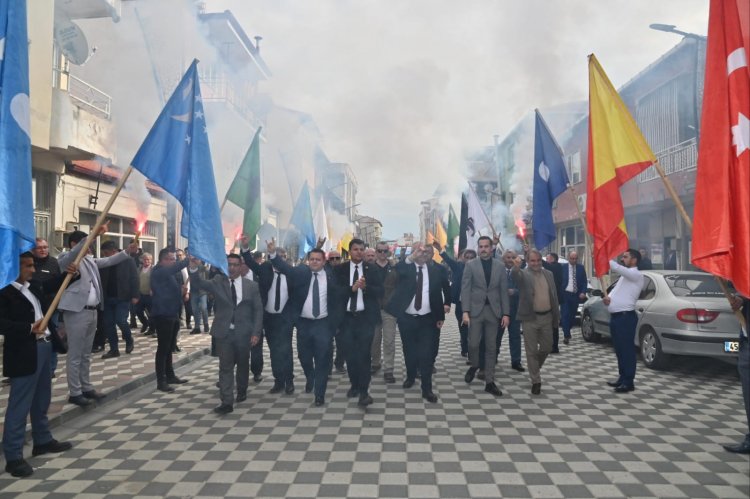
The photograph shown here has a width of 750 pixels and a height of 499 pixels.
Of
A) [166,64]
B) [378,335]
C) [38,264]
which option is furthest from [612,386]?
[166,64]

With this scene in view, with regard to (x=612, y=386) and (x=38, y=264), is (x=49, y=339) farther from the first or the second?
(x=612, y=386)

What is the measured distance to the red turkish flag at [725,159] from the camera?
3.89 meters

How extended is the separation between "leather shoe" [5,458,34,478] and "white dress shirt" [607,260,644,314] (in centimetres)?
654

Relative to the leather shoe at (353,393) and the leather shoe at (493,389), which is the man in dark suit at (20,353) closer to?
the leather shoe at (353,393)

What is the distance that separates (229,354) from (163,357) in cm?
154

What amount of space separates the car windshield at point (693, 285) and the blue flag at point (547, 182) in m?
2.02

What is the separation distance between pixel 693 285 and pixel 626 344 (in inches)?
84.4

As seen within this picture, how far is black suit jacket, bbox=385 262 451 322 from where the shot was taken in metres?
6.89

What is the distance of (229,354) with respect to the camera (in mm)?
6117

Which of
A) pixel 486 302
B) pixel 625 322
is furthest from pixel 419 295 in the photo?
pixel 625 322

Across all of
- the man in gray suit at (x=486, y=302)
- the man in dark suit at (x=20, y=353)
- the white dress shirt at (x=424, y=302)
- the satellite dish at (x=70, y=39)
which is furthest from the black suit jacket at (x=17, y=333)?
the satellite dish at (x=70, y=39)

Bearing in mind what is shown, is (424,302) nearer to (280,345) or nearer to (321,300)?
(321,300)

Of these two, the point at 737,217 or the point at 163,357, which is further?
the point at 163,357

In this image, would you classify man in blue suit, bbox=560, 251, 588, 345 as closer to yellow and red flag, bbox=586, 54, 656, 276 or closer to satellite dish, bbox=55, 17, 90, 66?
yellow and red flag, bbox=586, 54, 656, 276
